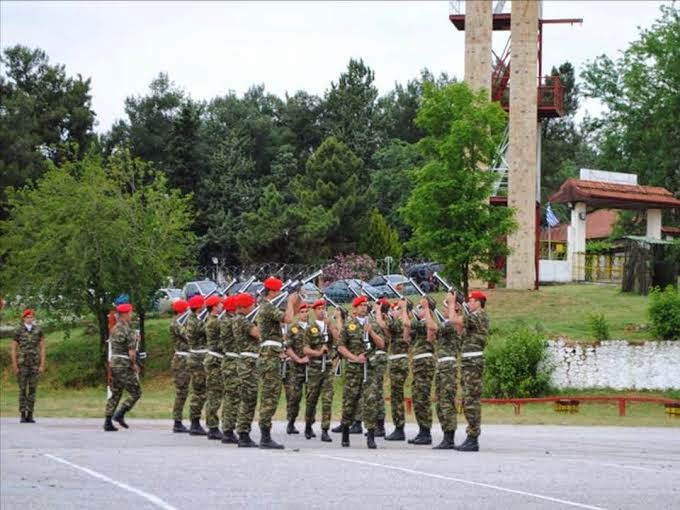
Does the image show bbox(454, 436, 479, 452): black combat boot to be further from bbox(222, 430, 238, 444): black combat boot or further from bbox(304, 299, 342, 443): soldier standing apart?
bbox(222, 430, 238, 444): black combat boot

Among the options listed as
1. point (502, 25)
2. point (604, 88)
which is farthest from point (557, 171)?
point (502, 25)

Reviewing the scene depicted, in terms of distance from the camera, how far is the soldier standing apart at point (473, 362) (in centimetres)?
1802

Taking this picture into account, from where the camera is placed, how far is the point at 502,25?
178 ft

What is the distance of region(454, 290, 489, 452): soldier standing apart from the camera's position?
59.1ft

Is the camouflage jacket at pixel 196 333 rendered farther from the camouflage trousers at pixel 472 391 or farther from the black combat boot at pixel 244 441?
the camouflage trousers at pixel 472 391

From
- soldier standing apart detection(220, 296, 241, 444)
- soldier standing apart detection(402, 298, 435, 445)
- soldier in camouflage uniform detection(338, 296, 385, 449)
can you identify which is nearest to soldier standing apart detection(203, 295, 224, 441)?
soldier standing apart detection(220, 296, 241, 444)

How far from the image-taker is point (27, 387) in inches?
1037

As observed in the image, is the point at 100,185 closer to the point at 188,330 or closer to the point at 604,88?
the point at 188,330

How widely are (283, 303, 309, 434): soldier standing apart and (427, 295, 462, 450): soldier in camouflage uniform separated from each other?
2882 millimetres

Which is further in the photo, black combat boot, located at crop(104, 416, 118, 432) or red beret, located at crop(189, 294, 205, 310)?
black combat boot, located at crop(104, 416, 118, 432)

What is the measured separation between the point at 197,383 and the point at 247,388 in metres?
3.35

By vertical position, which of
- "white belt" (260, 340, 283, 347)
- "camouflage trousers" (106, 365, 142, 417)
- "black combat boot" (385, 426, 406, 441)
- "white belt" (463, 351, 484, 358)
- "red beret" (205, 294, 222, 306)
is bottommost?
"black combat boot" (385, 426, 406, 441)

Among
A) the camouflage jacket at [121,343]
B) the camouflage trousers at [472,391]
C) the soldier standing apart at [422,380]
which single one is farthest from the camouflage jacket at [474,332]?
the camouflage jacket at [121,343]

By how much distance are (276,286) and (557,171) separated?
81447 mm
